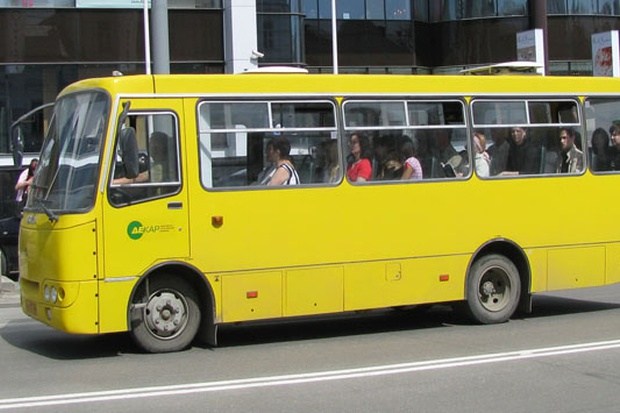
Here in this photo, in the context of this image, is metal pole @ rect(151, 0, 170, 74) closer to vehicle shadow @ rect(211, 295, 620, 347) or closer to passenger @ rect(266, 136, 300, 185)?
vehicle shadow @ rect(211, 295, 620, 347)

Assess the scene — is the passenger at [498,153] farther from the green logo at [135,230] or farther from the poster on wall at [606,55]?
the poster on wall at [606,55]

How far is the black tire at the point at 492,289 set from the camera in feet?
35.8

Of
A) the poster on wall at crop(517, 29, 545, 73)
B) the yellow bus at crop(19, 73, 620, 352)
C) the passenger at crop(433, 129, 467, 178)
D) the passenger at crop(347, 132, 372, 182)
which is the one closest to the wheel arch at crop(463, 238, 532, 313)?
the yellow bus at crop(19, 73, 620, 352)

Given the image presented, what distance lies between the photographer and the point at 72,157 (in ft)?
30.2

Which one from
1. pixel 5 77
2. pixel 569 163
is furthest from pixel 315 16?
pixel 569 163

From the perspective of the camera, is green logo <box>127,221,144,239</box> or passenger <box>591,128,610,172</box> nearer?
green logo <box>127,221,144,239</box>

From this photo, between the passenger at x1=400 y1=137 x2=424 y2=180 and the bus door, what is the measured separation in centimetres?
275

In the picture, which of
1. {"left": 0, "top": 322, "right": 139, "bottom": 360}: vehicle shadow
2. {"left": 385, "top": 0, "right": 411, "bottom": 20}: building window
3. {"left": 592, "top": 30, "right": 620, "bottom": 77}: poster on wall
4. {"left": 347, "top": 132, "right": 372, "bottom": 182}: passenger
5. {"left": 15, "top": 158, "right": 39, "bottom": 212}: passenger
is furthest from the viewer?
{"left": 385, "top": 0, "right": 411, "bottom": 20}: building window

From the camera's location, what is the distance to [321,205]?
9984mm

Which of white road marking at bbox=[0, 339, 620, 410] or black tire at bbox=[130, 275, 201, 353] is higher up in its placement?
black tire at bbox=[130, 275, 201, 353]

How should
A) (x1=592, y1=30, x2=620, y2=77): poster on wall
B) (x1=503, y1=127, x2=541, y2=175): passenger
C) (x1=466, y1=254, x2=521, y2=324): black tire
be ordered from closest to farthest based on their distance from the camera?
(x1=466, y1=254, x2=521, y2=324): black tire < (x1=503, y1=127, x2=541, y2=175): passenger < (x1=592, y1=30, x2=620, y2=77): poster on wall

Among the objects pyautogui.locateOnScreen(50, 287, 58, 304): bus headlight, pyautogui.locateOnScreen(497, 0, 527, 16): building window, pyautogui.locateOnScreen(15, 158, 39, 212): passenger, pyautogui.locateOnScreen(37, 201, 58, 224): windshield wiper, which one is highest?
pyautogui.locateOnScreen(497, 0, 527, 16): building window

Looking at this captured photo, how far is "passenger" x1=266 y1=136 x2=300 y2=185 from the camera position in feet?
32.2

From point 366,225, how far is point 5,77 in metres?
17.5
